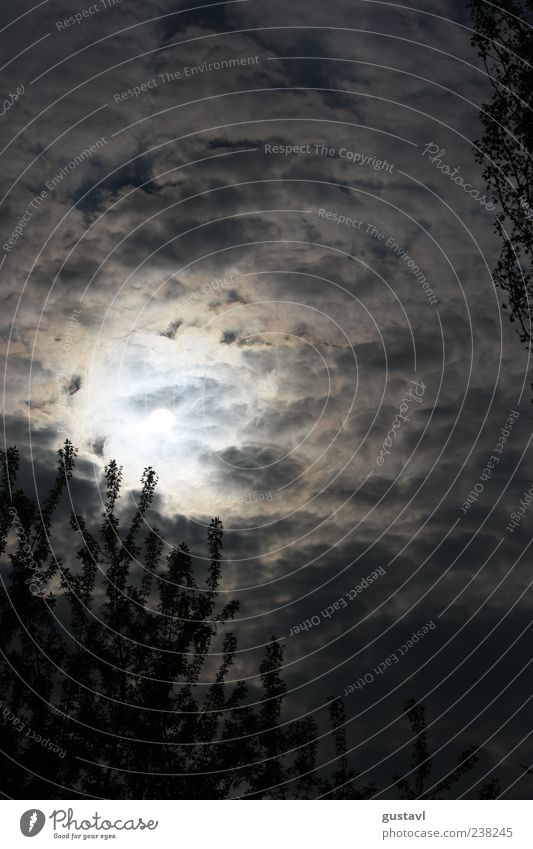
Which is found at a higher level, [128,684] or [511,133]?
[511,133]

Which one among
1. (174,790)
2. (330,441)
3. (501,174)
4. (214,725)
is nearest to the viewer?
(501,174)

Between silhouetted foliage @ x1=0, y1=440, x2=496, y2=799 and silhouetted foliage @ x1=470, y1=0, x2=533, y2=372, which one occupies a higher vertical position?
silhouetted foliage @ x1=470, y1=0, x2=533, y2=372

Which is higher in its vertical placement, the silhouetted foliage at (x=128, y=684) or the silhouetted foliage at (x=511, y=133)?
the silhouetted foliage at (x=511, y=133)

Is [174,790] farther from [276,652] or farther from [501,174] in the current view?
[501,174]

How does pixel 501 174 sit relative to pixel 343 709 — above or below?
above
